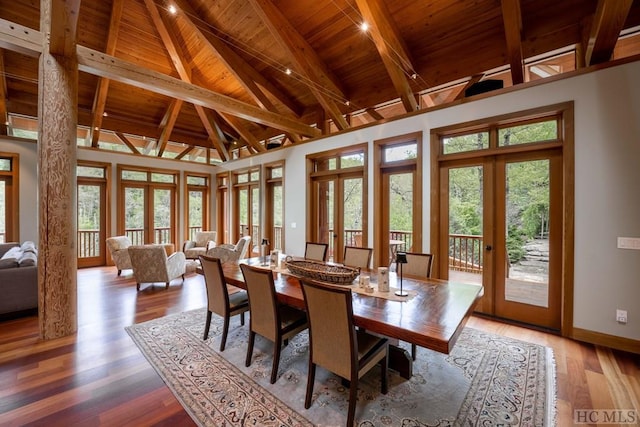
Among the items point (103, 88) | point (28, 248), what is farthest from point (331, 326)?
point (103, 88)

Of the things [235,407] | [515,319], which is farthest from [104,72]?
[515,319]

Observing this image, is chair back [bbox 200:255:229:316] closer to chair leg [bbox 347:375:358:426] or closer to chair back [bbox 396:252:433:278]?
chair leg [bbox 347:375:358:426]

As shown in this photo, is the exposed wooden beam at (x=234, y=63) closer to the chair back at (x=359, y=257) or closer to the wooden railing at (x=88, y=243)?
the chair back at (x=359, y=257)

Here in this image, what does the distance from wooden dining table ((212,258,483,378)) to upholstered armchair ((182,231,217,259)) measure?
4.42 meters

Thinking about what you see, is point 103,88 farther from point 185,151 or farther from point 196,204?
point 196,204

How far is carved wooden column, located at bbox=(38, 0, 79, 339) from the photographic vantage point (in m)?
2.87

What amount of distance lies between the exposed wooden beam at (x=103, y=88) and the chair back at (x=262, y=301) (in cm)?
537

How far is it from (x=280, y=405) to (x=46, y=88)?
384 centimetres

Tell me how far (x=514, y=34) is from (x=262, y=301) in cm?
384

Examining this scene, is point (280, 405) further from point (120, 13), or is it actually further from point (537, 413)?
point (120, 13)

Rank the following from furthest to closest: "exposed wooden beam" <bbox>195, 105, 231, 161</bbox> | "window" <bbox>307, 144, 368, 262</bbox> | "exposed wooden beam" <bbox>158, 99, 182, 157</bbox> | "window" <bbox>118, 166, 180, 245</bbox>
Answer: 1. "window" <bbox>118, 166, 180, 245</bbox>
2. "exposed wooden beam" <bbox>195, 105, 231, 161</bbox>
3. "exposed wooden beam" <bbox>158, 99, 182, 157</bbox>
4. "window" <bbox>307, 144, 368, 262</bbox>

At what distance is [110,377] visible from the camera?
2.25 m

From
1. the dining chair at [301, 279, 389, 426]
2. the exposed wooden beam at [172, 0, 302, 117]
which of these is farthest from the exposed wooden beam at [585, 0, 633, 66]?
the exposed wooden beam at [172, 0, 302, 117]

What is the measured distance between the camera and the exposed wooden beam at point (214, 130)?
693 centimetres
